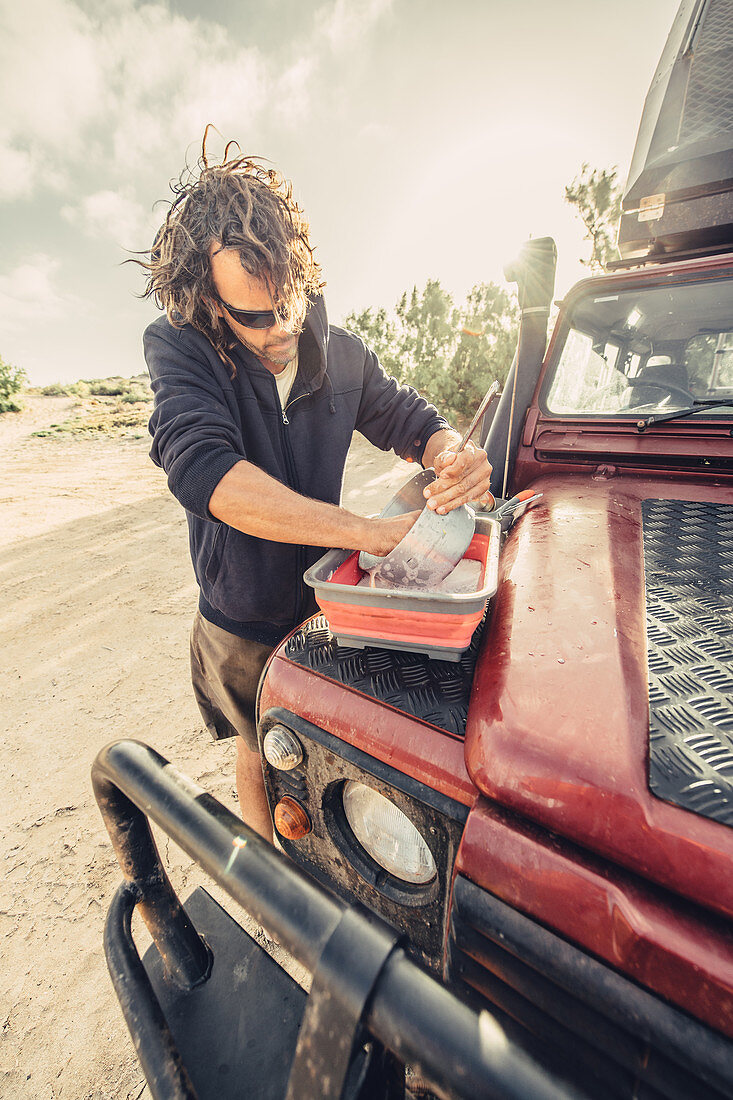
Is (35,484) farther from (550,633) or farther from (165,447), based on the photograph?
(550,633)

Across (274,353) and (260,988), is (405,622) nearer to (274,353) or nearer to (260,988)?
(260,988)

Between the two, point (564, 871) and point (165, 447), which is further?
point (165, 447)

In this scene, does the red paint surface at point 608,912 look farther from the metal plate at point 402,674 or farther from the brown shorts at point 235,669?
the brown shorts at point 235,669

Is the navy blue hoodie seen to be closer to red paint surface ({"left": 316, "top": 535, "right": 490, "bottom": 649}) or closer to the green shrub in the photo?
red paint surface ({"left": 316, "top": 535, "right": 490, "bottom": 649})

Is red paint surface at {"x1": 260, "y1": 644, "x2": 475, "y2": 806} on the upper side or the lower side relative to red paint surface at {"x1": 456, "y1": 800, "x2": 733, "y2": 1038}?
upper

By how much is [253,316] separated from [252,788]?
1795mm

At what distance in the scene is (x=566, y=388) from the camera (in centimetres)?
214

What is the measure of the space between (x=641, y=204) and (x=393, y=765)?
3324mm

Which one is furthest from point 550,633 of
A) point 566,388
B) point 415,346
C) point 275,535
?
point 415,346

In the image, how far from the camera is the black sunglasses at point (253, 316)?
59.9 inches

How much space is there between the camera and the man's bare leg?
1921 mm

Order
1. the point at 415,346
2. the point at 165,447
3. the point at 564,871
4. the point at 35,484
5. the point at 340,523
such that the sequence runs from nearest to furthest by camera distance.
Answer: the point at 564,871, the point at 340,523, the point at 165,447, the point at 35,484, the point at 415,346

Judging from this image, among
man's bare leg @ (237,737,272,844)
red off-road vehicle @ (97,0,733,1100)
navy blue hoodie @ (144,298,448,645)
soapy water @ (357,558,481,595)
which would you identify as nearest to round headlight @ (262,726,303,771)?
red off-road vehicle @ (97,0,733,1100)

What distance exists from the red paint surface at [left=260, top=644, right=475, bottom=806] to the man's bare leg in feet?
3.04
